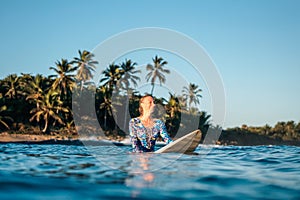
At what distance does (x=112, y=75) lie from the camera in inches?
2069

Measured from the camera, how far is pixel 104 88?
51.5 m

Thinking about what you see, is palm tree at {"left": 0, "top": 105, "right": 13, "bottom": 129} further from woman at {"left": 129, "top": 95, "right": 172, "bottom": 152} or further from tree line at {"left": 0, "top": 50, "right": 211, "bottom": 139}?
woman at {"left": 129, "top": 95, "right": 172, "bottom": 152}

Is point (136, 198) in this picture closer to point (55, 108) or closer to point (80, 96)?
point (55, 108)

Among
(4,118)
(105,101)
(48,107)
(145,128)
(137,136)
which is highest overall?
(105,101)

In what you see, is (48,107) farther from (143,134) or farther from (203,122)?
(143,134)

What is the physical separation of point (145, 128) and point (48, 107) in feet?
134

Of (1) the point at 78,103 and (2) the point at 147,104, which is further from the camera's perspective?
(1) the point at 78,103

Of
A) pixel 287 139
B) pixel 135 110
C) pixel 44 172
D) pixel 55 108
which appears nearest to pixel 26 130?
pixel 55 108

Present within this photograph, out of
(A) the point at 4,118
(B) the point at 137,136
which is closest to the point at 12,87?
(A) the point at 4,118

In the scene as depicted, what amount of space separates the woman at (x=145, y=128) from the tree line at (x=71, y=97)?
1522 inches

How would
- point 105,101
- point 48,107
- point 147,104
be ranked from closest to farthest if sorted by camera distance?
point 147,104, point 48,107, point 105,101

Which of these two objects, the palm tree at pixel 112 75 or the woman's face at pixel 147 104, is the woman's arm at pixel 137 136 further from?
the palm tree at pixel 112 75

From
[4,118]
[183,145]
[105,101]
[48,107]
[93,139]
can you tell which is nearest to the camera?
[183,145]

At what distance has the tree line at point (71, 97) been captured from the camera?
154 feet
